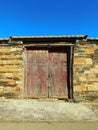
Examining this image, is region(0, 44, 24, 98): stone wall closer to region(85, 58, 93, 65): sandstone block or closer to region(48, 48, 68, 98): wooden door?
region(48, 48, 68, 98): wooden door

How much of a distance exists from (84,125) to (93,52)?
3.52 m

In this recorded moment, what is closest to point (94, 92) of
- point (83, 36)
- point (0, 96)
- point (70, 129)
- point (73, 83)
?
point (73, 83)

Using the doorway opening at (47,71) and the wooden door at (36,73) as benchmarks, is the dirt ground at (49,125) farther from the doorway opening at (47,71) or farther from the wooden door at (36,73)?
the wooden door at (36,73)

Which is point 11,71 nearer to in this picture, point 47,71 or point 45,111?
point 47,71

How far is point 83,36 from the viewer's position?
32.5 ft

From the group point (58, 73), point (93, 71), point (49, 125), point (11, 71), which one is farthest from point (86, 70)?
point (49, 125)

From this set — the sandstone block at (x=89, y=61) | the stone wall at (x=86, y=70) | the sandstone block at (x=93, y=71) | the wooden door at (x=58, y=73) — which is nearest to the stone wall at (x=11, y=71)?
the wooden door at (x=58, y=73)

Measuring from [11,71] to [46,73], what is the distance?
4.72ft

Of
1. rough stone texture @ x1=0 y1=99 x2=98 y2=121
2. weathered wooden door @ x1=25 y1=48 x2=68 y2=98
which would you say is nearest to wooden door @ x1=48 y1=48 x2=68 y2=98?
weathered wooden door @ x1=25 y1=48 x2=68 y2=98

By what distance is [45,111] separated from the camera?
27.7 feet

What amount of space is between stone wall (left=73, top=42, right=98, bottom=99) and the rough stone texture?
0.67m

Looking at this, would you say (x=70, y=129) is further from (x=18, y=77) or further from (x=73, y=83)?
(x=18, y=77)

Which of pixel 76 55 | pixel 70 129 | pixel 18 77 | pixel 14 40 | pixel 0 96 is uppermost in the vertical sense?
pixel 14 40

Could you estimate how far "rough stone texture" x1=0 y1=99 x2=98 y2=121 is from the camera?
798cm
